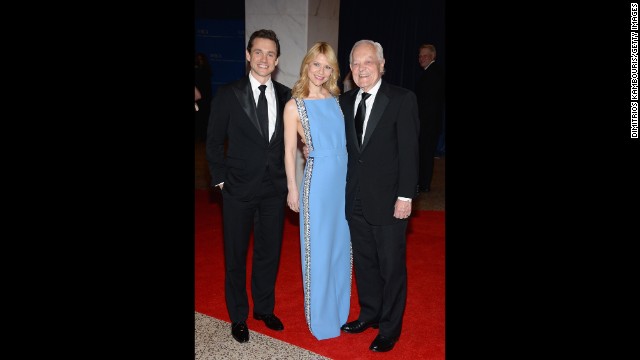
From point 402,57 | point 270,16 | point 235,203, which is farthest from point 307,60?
point 402,57

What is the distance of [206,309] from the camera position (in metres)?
3.91

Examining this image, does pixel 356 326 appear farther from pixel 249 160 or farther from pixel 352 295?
pixel 249 160

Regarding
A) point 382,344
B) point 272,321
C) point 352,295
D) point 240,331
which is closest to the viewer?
point 382,344

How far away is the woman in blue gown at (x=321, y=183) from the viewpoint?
3.15 m

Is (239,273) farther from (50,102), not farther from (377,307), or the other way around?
(50,102)

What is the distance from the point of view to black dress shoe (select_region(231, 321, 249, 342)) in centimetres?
339

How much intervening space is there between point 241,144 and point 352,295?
1513mm

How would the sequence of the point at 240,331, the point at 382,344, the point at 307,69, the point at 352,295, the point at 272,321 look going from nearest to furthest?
the point at 307,69 < the point at 382,344 < the point at 240,331 < the point at 272,321 < the point at 352,295

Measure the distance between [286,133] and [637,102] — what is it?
228 centimetres

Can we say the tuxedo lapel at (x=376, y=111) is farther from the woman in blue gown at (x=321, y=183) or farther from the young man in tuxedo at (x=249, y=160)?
the young man in tuxedo at (x=249, y=160)

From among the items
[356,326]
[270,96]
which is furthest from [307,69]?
[356,326]

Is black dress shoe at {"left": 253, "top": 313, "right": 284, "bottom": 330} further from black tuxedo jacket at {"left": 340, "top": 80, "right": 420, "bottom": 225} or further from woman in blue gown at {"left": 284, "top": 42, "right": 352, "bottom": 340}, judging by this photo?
black tuxedo jacket at {"left": 340, "top": 80, "right": 420, "bottom": 225}

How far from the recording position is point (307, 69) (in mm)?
3152

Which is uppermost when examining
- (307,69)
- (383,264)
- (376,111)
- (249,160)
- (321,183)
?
(307,69)
